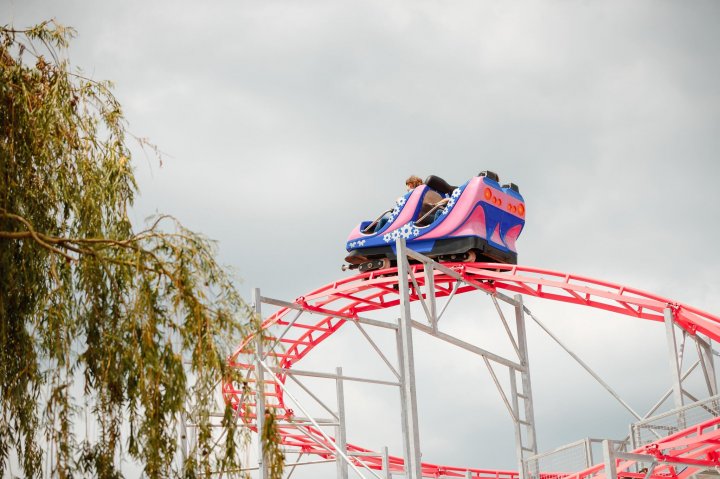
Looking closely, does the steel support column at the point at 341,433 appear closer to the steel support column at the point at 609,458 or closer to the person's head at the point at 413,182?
the person's head at the point at 413,182

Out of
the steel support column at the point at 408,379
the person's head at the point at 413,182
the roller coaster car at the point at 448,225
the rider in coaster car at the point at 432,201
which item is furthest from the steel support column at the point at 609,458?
the person's head at the point at 413,182

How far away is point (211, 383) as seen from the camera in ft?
24.6

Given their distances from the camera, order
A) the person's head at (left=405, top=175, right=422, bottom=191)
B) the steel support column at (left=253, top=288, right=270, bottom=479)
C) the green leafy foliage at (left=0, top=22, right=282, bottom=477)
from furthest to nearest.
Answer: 1. the person's head at (left=405, top=175, right=422, bottom=191)
2. the steel support column at (left=253, top=288, right=270, bottom=479)
3. the green leafy foliage at (left=0, top=22, right=282, bottom=477)

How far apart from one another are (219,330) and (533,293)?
708cm

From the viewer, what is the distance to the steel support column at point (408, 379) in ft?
39.3

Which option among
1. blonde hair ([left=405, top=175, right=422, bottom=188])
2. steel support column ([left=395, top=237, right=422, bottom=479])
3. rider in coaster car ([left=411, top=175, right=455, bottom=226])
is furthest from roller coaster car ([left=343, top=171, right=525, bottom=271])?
steel support column ([left=395, top=237, right=422, bottom=479])

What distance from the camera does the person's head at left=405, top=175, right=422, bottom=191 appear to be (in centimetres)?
1521

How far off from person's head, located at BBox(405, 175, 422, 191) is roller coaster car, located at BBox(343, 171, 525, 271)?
0.38 m

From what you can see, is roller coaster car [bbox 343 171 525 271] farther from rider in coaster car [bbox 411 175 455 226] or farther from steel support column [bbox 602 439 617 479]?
steel support column [bbox 602 439 617 479]

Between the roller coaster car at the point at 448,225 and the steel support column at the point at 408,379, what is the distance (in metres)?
1.22

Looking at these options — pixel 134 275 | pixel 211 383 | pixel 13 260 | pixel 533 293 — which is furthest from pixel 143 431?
Result: pixel 533 293

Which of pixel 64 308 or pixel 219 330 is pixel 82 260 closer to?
pixel 64 308

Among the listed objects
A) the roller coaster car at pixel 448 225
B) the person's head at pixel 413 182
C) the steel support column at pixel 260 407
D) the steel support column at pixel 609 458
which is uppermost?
the person's head at pixel 413 182

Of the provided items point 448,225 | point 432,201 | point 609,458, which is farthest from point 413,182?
point 609,458
